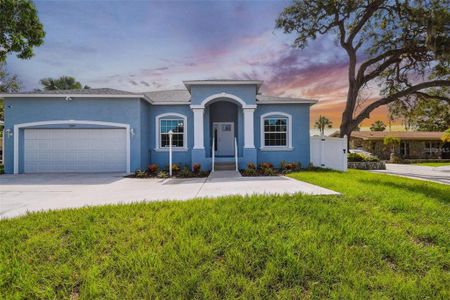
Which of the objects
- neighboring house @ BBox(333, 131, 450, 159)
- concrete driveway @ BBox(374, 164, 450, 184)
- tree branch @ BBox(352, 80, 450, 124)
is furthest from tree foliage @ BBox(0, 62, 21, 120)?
neighboring house @ BBox(333, 131, 450, 159)

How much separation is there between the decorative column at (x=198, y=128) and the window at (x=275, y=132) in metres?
3.69

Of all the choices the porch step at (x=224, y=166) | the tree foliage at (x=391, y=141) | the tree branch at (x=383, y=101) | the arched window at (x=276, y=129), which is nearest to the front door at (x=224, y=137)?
the porch step at (x=224, y=166)

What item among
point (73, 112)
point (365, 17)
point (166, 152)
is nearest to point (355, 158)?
point (365, 17)

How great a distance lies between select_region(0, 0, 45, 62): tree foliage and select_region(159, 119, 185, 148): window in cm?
685

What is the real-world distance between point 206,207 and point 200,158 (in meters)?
7.48

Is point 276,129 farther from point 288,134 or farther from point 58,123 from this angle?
point 58,123

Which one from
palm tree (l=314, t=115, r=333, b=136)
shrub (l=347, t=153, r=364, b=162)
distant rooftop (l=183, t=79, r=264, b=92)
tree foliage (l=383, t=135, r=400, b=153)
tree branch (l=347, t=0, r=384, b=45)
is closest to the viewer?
distant rooftop (l=183, t=79, r=264, b=92)

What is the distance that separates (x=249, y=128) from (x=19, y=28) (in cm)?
1155

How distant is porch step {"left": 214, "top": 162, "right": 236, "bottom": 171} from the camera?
1265 centimetres

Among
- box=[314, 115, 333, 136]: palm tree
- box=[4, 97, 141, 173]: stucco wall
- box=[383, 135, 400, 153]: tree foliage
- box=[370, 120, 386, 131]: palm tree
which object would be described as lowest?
box=[383, 135, 400, 153]: tree foliage

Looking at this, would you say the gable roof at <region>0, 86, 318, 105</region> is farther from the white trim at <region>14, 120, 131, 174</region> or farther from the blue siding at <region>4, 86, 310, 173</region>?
the white trim at <region>14, 120, 131, 174</region>

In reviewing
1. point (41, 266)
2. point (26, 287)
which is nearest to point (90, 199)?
point (41, 266)

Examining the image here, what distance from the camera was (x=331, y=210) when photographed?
4762 mm

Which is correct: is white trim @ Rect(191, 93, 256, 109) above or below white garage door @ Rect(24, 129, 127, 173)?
above
